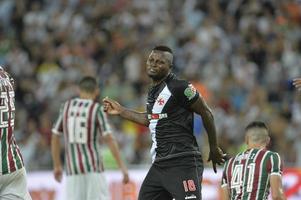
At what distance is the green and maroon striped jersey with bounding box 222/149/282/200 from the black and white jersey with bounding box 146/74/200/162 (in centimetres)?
50

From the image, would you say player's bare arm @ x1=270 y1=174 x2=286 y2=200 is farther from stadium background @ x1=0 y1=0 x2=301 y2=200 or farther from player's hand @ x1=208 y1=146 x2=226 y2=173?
stadium background @ x1=0 y1=0 x2=301 y2=200

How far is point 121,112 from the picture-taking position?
9.90m

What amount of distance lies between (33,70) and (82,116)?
27.8 feet

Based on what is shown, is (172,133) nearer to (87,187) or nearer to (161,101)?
(161,101)

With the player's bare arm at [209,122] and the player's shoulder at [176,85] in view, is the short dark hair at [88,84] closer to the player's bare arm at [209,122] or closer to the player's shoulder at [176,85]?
the player's shoulder at [176,85]

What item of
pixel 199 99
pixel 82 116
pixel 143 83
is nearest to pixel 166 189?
pixel 199 99

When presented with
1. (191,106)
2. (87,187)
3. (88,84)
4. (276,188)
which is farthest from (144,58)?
(276,188)

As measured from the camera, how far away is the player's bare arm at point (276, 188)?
948cm

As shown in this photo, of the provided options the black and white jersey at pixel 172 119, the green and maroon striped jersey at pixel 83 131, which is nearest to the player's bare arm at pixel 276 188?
the black and white jersey at pixel 172 119

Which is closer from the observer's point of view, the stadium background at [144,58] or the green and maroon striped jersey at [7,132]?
the green and maroon striped jersey at [7,132]

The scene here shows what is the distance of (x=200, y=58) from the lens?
20.0 m

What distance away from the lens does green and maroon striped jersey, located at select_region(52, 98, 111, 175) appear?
1270 centimetres

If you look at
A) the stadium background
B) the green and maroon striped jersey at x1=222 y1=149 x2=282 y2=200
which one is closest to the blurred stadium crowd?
the stadium background

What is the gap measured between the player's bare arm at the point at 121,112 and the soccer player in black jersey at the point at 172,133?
0.01 metres
